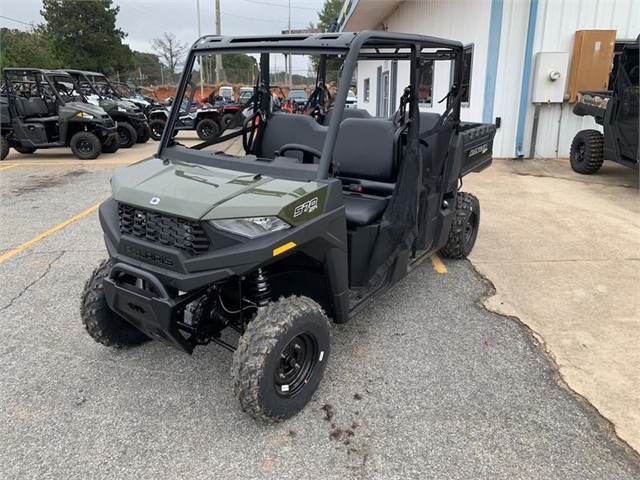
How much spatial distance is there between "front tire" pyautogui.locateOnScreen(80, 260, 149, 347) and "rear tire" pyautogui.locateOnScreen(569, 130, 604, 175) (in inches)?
319

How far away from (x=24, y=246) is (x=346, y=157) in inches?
148

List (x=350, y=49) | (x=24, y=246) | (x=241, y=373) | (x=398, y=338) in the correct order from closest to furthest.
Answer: (x=241, y=373) < (x=350, y=49) < (x=398, y=338) < (x=24, y=246)

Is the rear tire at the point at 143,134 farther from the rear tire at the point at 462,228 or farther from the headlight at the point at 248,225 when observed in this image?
the headlight at the point at 248,225

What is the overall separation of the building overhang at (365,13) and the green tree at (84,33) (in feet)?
87.5

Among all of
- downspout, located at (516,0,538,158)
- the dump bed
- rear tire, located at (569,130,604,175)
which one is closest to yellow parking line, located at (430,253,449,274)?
the dump bed

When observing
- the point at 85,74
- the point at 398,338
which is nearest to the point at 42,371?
the point at 398,338

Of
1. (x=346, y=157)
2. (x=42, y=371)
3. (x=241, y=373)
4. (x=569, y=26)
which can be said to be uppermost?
(x=569, y=26)

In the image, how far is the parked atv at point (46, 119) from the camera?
10.7m

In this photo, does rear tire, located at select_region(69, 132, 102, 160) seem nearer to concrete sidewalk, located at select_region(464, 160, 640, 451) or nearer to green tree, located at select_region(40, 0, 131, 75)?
concrete sidewalk, located at select_region(464, 160, 640, 451)

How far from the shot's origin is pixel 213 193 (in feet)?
8.11

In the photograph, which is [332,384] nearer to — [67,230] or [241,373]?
[241,373]

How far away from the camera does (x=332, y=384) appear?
9.73 feet

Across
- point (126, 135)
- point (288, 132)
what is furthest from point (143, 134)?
point (288, 132)

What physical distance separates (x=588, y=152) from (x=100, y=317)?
8.26 metres
